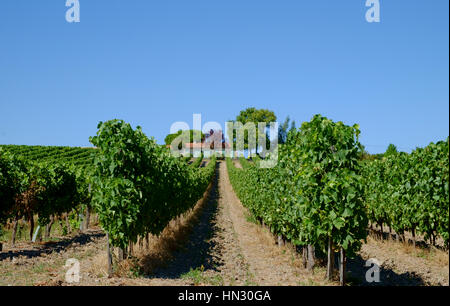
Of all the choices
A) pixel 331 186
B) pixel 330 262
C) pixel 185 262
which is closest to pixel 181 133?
pixel 185 262

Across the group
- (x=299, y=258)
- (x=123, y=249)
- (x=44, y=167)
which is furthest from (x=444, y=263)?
(x=44, y=167)

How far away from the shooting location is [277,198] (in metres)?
11.6

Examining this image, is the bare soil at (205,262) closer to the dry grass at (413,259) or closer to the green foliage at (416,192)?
the dry grass at (413,259)

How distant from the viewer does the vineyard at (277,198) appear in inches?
316

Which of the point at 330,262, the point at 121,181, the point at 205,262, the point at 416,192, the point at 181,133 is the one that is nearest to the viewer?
the point at 330,262

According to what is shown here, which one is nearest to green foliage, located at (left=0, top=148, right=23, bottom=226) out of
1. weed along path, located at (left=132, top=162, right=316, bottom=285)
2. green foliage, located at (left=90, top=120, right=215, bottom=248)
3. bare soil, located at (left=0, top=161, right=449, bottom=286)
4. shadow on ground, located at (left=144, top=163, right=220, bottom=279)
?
bare soil, located at (left=0, top=161, right=449, bottom=286)

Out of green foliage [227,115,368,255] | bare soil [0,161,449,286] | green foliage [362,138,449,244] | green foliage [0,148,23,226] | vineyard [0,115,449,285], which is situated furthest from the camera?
green foliage [0,148,23,226]

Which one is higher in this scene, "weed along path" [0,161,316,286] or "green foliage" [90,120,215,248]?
"green foliage" [90,120,215,248]

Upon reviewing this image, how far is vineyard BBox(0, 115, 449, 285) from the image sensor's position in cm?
803

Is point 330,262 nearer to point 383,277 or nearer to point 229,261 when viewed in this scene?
point 383,277

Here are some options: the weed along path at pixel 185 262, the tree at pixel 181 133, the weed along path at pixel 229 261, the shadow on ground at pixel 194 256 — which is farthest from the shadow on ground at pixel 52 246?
the tree at pixel 181 133

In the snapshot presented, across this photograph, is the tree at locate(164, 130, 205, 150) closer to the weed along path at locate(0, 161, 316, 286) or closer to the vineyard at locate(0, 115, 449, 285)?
the vineyard at locate(0, 115, 449, 285)
